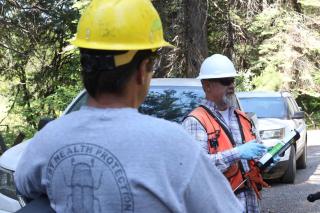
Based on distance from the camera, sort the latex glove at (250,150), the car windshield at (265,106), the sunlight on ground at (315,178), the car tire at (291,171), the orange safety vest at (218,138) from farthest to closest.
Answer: the car windshield at (265,106) → the sunlight on ground at (315,178) → the car tire at (291,171) → the orange safety vest at (218,138) → the latex glove at (250,150)

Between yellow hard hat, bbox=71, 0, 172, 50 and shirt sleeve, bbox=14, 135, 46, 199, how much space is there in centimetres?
36

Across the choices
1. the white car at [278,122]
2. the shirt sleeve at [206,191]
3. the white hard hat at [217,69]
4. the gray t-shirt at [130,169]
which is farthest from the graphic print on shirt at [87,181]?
the white car at [278,122]

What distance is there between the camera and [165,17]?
15586 millimetres

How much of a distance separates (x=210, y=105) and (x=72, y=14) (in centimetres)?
1243

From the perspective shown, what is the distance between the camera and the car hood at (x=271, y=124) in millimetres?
9992

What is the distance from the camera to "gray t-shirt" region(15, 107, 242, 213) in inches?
58.2

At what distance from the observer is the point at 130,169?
4.87ft

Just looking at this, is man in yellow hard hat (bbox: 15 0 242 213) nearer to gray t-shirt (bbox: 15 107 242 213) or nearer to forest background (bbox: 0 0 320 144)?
gray t-shirt (bbox: 15 107 242 213)

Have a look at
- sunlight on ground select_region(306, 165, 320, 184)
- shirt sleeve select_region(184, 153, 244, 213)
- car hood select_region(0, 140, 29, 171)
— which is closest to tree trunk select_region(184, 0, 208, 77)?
sunlight on ground select_region(306, 165, 320, 184)

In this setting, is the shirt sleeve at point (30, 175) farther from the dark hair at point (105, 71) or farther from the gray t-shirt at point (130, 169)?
the dark hair at point (105, 71)

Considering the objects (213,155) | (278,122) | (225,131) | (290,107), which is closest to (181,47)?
(290,107)

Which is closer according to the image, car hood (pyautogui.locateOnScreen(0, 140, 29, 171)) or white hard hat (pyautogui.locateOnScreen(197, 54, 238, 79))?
white hard hat (pyautogui.locateOnScreen(197, 54, 238, 79))

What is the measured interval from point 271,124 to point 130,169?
889 centimetres

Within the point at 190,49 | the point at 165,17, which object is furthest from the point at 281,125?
the point at 165,17
